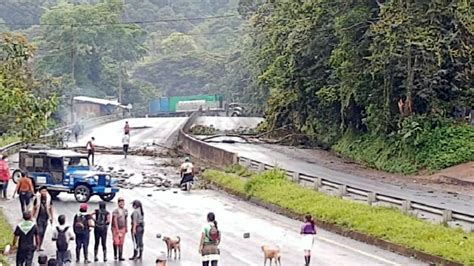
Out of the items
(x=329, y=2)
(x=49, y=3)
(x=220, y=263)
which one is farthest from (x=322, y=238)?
(x=49, y=3)

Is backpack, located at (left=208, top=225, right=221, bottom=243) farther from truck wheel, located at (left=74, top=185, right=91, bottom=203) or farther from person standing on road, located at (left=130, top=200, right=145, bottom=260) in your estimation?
truck wheel, located at (left=74, top=185, right=91, bottom=203)

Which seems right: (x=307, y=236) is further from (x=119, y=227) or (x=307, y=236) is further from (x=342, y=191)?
(x=342, y=191)

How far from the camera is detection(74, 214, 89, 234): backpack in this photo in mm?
19312

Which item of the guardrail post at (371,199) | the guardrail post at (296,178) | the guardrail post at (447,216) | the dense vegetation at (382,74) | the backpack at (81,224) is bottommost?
the guardrail post at (296,178)

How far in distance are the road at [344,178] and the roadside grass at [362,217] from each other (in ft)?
13.3

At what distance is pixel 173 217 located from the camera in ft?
91.1

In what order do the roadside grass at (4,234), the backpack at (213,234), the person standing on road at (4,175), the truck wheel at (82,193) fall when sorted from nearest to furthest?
the backpack at (213,234) → the roadside grass at (4,234) → the person standing on road at (4,175) → the truck wheel at (82,193)

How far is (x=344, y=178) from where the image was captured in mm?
38562

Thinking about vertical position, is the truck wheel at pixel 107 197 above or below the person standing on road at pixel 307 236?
below

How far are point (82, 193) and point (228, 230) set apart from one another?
7214mm

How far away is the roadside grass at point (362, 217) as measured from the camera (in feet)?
67.8

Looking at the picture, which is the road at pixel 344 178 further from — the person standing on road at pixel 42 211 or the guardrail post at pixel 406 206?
the person standing on road at pixel 42 211

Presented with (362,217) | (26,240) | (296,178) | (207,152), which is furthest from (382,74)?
(26,240)

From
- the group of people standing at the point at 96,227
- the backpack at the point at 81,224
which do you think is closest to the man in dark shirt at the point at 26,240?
the group of people standing at the point at 96,227
